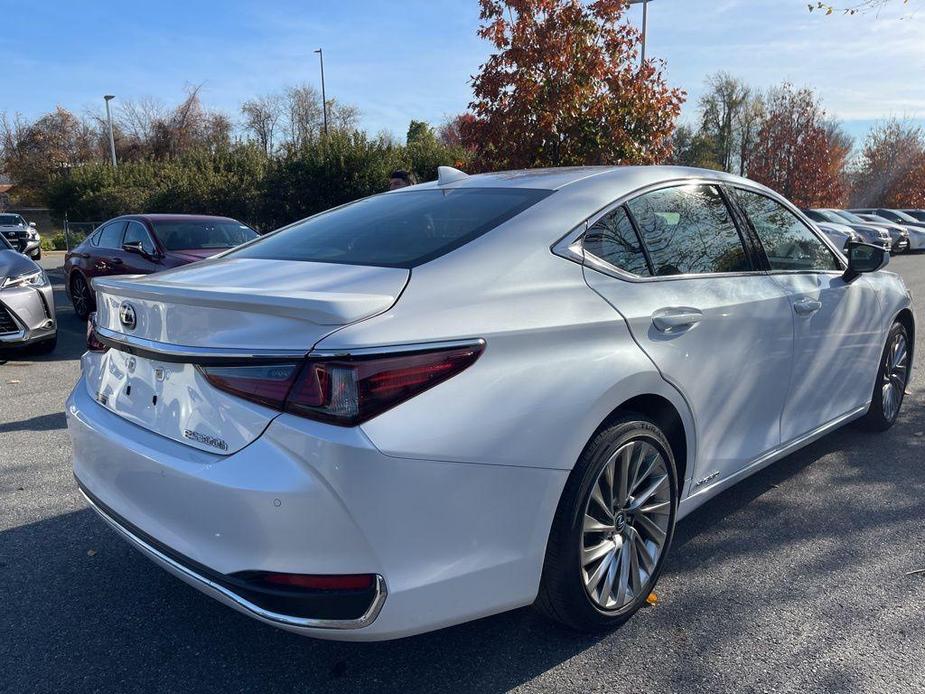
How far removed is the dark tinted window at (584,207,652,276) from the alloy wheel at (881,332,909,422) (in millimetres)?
2633

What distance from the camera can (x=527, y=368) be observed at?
7.27 ft

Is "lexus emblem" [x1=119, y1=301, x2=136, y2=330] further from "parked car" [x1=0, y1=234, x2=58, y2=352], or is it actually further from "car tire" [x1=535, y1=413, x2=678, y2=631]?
"parked car" [x1=0, y1=234, x2=58, y2=352]

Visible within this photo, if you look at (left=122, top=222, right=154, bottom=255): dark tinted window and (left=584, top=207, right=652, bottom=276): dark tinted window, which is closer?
(left=584, top=207, right=652, bottom=276): dark tinted window

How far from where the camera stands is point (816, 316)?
3.63m

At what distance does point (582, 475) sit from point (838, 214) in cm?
2531

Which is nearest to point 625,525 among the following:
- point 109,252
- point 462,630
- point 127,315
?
point 462,630

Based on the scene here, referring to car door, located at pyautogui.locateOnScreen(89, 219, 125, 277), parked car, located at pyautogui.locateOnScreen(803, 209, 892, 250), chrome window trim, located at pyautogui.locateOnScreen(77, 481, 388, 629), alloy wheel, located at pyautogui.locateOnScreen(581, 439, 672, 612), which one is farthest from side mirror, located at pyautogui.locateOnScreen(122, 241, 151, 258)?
parked car, located at pyautogui.locateOnScreen(803, 209, 892, 250)

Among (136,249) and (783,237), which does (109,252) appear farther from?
(783,237)

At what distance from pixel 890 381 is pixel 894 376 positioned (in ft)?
0.26

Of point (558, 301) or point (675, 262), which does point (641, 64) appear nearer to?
point (675, 262)

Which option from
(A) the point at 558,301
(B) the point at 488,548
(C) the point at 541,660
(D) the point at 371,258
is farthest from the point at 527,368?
(C) the point at 541,660

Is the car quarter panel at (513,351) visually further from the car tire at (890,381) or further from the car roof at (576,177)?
the car tire at (890,381)

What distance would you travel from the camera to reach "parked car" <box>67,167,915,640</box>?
1.95m

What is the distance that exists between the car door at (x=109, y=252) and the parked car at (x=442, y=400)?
7.33m
